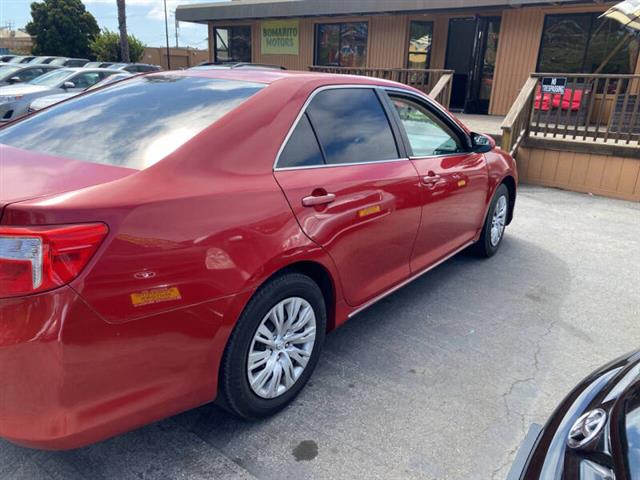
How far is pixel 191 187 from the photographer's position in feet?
6.77

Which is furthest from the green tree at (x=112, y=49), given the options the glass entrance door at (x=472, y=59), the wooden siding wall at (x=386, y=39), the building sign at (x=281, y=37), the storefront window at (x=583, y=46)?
the storefront window at (x=583, y=46)

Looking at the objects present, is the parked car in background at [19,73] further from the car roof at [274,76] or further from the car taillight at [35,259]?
the car taillight at [35,259]

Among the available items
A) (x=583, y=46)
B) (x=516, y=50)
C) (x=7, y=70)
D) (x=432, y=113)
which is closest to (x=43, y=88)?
(x=7, y=70)

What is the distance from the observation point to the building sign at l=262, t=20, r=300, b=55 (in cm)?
1730

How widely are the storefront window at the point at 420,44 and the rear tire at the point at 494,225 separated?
34.3 feet

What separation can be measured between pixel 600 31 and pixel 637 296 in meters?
9.52

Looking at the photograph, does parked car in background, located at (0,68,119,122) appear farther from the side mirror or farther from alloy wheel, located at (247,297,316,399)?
alloy wheel, located at (247,297,316,399)

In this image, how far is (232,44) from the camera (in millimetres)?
19766

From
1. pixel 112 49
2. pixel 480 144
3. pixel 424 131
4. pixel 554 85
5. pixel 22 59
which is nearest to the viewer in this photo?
pixel 424 131

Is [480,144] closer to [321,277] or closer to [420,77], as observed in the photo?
[321,277]

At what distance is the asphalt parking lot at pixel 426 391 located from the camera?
2289 mm

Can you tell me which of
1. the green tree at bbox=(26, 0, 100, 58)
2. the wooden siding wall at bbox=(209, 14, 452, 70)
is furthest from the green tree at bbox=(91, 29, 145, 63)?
the wooden siding wall at bbox=(209, 14, 452, 70)

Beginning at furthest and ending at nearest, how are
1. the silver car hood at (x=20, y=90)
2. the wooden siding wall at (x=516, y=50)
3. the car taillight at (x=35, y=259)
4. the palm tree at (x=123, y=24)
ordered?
the palm tree at (x=123, y=24), the wooden siding wall at (x=516, y=50), the silver car hood at (x=20, y=90), the car taillight at (x=35, y=259)

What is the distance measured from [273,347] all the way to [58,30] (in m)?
42.0
